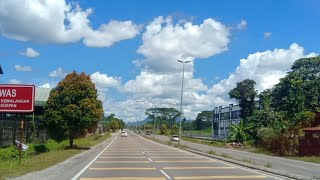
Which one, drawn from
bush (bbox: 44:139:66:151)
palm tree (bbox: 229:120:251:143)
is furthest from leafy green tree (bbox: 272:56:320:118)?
bush (bbox: 44:139:66:151)

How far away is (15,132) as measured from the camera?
41938 millimetres

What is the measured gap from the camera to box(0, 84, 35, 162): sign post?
71.2 ft

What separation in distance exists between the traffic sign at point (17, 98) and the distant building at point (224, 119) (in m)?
90.8

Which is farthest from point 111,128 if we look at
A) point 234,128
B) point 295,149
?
point 295,149

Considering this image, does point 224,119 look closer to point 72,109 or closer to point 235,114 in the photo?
point 235,114

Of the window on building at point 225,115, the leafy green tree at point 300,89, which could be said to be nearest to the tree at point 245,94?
the leafy green tree at point 300,89

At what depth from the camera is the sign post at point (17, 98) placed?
21.7 metres

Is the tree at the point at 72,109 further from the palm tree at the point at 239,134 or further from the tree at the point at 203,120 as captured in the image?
the tree at the point at 203,120

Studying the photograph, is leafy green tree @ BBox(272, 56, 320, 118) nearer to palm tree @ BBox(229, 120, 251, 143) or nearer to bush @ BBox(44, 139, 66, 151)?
palm tree @ BBox(229, 120, 251, 143)

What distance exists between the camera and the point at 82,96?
136 feet

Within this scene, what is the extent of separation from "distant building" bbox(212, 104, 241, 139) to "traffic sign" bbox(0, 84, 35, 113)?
9081cm

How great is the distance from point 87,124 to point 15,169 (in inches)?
810

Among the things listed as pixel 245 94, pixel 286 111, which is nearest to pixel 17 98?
pixel 286 111

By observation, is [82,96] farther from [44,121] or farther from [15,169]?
[15,169]
